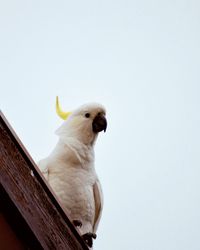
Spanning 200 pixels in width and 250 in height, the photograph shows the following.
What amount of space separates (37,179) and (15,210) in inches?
7.0

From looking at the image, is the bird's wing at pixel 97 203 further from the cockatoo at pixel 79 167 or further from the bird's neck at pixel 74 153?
the bird's neck at pixel 74 153

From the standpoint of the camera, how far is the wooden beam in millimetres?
1186

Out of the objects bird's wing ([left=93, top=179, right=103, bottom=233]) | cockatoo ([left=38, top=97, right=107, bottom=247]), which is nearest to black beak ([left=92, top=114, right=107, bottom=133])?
cockatoo ([left=38, top=97, right=107, bottom=247])

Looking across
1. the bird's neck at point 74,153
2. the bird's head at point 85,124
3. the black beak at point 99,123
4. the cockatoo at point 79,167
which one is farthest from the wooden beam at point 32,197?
the black beak at point 99,123

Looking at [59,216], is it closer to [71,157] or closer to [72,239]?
[72,239]

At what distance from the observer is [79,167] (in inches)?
99.3

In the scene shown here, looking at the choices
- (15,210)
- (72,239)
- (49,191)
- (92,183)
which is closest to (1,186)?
Answer: (15,210)

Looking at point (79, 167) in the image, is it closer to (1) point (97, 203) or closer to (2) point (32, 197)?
(1) point (97, 203)

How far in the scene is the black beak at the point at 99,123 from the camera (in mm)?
2844

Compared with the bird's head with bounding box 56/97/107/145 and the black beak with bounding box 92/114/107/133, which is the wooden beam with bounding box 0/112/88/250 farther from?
the black beak with bounding box 92/114/107/133

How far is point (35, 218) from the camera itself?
3.94 ft

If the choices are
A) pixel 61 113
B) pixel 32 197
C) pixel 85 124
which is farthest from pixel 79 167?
pixel 32 197

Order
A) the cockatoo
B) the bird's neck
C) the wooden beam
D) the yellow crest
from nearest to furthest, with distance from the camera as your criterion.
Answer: the wooden beam < the cockatoo < the bird's neck < the yellow crest

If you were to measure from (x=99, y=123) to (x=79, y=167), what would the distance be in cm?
44
